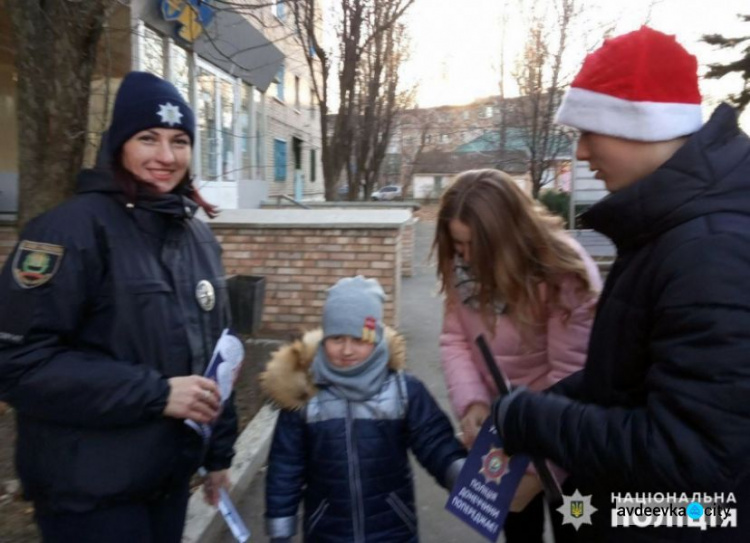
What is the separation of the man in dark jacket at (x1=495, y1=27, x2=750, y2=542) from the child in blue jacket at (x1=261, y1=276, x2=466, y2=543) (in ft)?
2.77

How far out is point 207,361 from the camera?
197 centimetres

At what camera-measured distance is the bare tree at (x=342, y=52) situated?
10414 mm

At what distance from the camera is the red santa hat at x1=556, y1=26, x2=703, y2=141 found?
4.30ft

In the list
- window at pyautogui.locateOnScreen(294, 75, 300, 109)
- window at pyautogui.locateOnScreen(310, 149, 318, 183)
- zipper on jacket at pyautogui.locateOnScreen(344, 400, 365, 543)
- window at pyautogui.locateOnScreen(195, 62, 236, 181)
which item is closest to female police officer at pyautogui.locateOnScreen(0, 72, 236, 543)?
zipper on jacket at pyautogui.locateOnScreen(344, 400, 365, 543)

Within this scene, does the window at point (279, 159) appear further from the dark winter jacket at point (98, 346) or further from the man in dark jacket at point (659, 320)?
the man in dark jacket at point (659, 320)

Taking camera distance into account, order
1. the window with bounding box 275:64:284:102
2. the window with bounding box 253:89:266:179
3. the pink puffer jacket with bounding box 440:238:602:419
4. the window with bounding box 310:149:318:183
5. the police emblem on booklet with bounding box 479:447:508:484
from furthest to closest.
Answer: the window with bounding box 310:149:318:183 → the window with bounding box 275:64:284:102 → the window with bounding box 253:89:266:179 → the pink puffer jacket with bounding box 440:238:602:419 → the police emblem on booklet with bounding box 479:447:508:484

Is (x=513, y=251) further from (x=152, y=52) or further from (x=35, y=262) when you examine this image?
(x=152, y=52)

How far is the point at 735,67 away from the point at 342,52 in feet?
31.4

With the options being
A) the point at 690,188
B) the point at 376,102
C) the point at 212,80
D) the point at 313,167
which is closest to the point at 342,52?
the point at 212,80

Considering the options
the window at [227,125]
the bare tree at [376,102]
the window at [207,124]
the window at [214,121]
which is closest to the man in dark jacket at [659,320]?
the window at [214,121]

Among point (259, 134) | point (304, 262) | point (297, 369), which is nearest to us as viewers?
point (297, 369)

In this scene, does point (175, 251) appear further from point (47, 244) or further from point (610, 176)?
point (610, 176)

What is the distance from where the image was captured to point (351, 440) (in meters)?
2.22

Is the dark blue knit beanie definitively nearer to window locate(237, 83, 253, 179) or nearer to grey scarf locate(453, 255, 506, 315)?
Result: grey scarf locate(453, 255, 506, 315)
